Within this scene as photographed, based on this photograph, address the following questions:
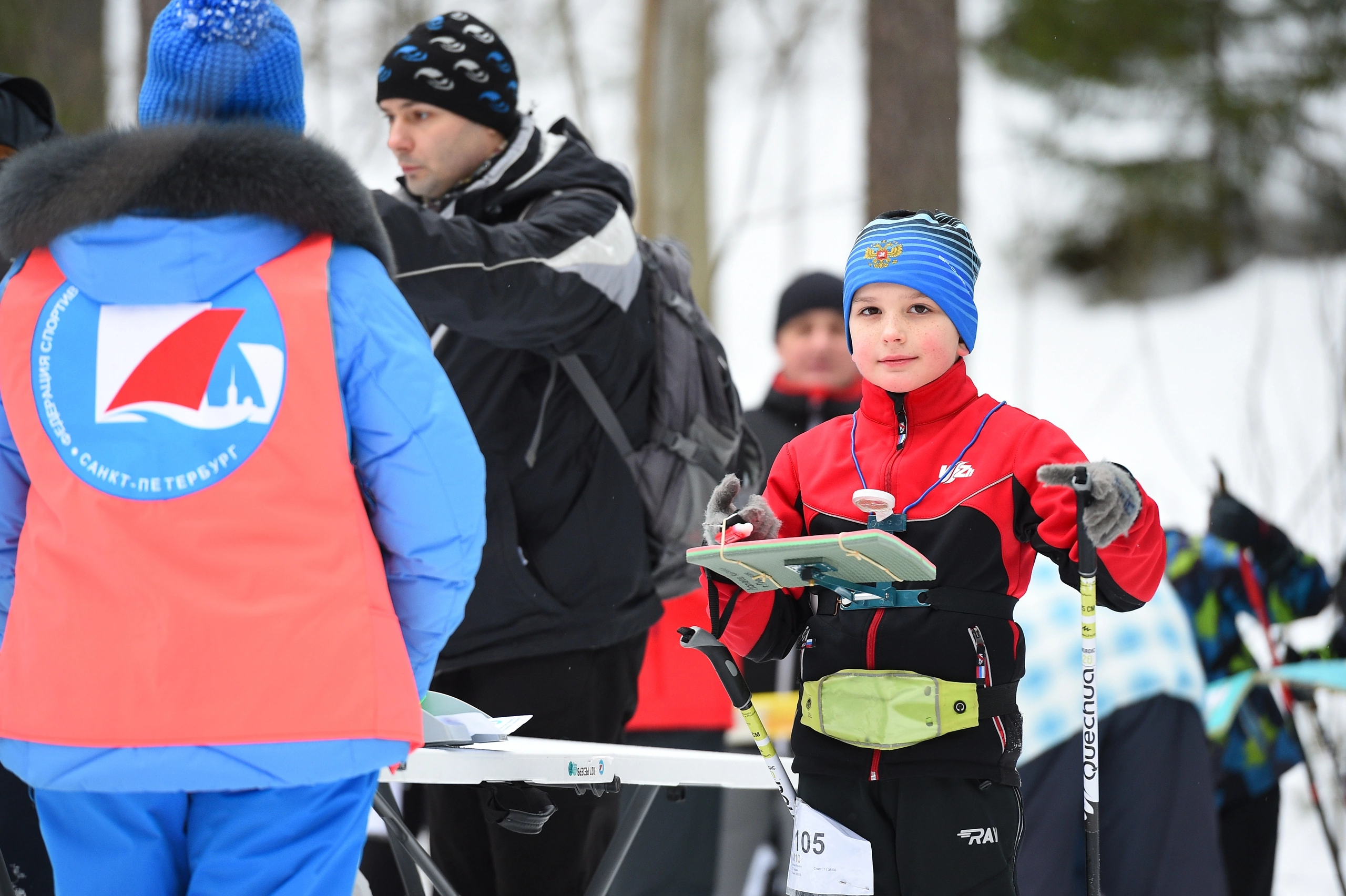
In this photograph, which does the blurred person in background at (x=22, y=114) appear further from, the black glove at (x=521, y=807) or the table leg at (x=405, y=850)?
the black glove at (x=521, y=807)

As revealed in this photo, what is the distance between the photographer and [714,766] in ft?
9.37

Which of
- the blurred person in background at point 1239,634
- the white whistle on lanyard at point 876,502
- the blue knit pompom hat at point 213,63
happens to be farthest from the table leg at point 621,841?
the blurred person in background at point 1239,634

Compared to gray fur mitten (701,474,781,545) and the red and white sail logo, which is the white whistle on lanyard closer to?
gray fur mitten (701,474,781,545)

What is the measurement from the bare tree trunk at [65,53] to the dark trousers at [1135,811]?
233 inches

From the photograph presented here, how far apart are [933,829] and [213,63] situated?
5.60ft

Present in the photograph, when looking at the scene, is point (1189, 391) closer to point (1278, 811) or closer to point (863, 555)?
point (1278, 811)

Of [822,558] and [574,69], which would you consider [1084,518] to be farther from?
[574,69]

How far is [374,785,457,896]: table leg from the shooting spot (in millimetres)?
2793

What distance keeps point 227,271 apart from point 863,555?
106 centimetres

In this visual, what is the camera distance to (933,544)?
7.71 ft

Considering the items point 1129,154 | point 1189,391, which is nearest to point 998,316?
point 1129,154

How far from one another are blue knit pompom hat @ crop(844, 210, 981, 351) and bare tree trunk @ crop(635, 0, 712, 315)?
6.73 m

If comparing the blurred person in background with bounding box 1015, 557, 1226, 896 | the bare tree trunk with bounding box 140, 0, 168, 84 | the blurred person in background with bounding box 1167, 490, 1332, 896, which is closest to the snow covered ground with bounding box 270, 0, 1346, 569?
the blurred person in background with bounding box 1167, 490, 1332, 896

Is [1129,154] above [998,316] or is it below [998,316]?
above
